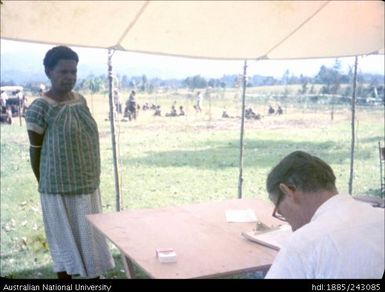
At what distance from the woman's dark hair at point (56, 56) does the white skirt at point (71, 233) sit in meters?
0.80

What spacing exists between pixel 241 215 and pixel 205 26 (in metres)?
1.96

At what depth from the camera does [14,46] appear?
4.65m

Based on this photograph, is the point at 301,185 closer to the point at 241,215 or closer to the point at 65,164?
the point at 241,215

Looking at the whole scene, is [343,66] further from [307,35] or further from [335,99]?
[307,35]

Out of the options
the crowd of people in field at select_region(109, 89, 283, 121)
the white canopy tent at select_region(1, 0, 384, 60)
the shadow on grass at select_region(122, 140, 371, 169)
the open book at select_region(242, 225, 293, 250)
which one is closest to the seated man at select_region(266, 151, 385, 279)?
the open book at select_region(242, 225, 293, 250)

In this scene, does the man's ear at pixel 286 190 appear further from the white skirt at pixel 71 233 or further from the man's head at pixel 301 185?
the white skirt at pixel 71 233

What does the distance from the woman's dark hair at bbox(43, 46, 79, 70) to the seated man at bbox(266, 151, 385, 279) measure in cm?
185

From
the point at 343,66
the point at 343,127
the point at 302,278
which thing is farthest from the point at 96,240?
the point at 343,127

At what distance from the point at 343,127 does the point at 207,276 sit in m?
8.06

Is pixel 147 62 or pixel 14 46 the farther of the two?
pixel 147 62

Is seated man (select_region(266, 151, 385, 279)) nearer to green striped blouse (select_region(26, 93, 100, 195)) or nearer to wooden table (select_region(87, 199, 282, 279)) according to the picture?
wooden table (select_region(87, 199, 282, 279))

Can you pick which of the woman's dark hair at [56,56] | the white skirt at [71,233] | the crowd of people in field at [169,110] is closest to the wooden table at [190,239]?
the white skirt at [71,233]

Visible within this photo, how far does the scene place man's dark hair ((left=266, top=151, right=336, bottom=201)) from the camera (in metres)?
1.38
